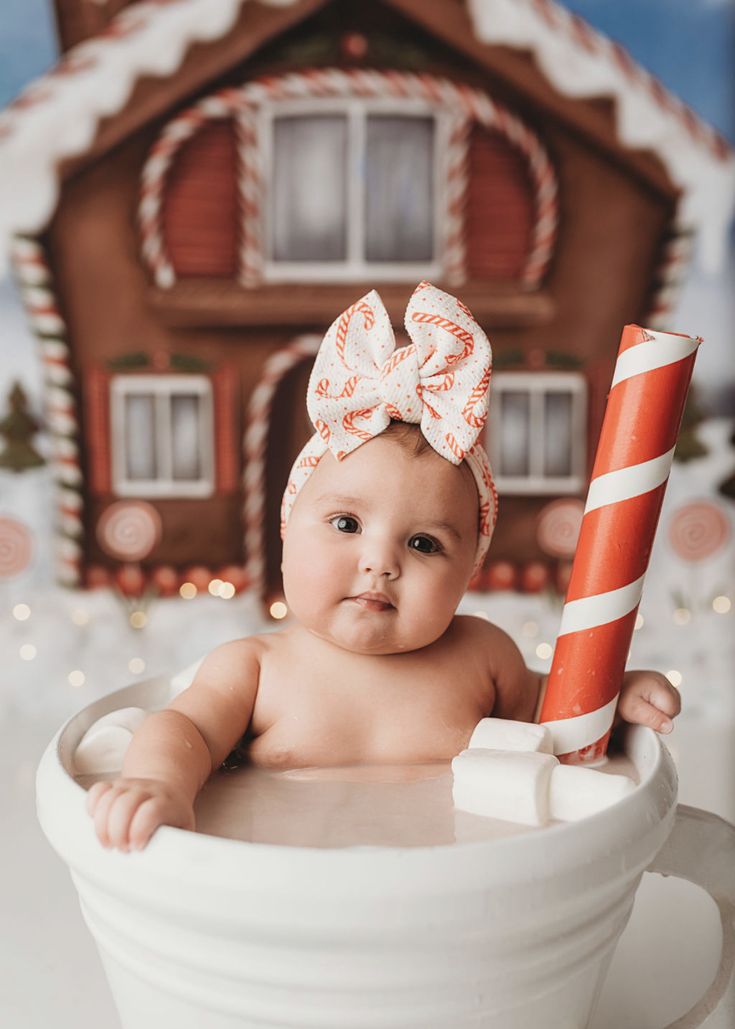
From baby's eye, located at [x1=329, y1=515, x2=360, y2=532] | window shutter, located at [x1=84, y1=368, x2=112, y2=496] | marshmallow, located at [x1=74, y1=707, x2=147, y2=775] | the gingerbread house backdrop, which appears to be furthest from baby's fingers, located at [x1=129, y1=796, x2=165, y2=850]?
window shutter, located at [x1=84, y1=368, x2=112, y2=496]

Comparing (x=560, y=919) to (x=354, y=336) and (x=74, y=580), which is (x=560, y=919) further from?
(x=74, y=580)

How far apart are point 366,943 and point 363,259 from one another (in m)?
1.77

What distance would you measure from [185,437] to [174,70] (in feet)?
2.28

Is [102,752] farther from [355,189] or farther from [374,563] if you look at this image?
[355,189]

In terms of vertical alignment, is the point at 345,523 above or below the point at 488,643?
above

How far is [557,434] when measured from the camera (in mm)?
2182

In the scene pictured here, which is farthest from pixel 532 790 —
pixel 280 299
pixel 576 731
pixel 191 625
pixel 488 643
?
pixel 280 299

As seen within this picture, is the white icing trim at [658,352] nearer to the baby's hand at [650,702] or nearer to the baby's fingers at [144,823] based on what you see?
the baby's hand at [650,702]

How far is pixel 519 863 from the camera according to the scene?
1.69ft

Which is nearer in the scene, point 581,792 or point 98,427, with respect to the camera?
point 581,792

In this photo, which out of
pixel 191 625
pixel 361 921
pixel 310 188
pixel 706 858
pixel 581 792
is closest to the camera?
pixel 361 921

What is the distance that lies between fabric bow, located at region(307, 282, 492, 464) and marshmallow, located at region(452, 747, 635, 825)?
0.70 feet

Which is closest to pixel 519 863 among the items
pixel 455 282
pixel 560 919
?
pixel 560 919

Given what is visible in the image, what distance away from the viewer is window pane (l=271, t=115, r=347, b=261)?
2.09 m
